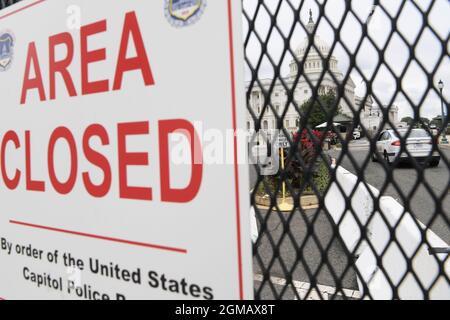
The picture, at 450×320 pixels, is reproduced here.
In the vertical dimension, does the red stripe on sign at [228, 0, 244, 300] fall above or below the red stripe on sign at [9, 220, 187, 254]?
above

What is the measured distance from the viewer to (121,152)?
4.28 feet

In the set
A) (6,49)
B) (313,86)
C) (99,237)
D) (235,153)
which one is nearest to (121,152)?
(99,237)

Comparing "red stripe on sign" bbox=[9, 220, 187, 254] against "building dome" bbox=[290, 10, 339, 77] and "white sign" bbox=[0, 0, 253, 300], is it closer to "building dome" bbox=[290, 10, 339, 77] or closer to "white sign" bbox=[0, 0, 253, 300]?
"white sign" bbox=[0, 0, 253, 300]

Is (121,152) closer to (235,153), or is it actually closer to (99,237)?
(99,237)

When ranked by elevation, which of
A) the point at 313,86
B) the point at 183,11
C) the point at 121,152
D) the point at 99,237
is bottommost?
the point at 99,237

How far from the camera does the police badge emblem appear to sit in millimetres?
1691

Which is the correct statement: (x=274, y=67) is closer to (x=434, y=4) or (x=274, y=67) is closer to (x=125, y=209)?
(x=434, y=4)

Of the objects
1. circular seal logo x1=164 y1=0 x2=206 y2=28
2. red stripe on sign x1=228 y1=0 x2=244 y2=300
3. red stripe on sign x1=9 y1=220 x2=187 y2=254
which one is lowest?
red stripe on sign x1=9 y1=220 x2=187 y2=254

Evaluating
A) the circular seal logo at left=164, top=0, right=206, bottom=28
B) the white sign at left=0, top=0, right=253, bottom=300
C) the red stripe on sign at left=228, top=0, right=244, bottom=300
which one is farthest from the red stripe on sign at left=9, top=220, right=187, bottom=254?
the circular seal logo at left=164, top=0, right=206, bottom=28

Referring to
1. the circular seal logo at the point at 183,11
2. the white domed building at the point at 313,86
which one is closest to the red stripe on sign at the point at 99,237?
the white domed building at the point at 313,86

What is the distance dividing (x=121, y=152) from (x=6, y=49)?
0.93 m

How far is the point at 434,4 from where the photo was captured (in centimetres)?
92
